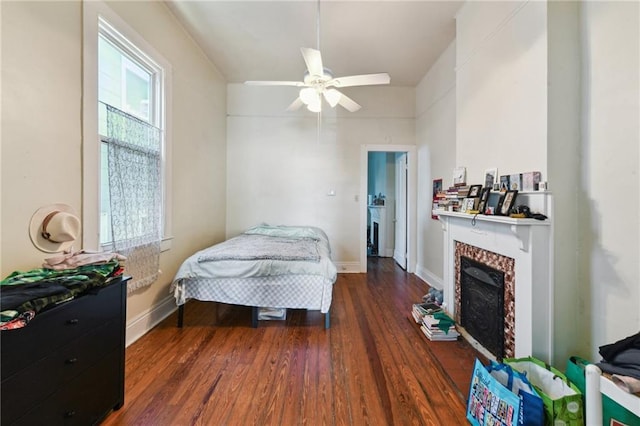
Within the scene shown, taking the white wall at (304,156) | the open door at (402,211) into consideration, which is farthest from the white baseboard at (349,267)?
the open door at (402,211)

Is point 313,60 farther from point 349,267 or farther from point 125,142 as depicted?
point 349,267

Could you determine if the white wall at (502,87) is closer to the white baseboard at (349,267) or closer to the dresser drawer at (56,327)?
the white baseboard at (349,267)

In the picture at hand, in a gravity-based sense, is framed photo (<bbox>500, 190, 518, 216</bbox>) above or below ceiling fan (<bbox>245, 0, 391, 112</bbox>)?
below

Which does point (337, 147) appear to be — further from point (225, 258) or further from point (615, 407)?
point (615, 407)

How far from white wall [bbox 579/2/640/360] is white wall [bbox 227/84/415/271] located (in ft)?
9.25

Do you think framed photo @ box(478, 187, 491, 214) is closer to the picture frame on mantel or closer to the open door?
the picture frame on mantel

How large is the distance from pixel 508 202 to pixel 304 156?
122 inches

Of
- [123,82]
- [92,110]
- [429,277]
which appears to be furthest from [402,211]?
[92,110]

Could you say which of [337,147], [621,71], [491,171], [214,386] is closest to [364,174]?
[337,147]

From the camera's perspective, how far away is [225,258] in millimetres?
2357

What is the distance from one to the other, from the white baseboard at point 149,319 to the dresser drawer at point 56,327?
37.0 inches

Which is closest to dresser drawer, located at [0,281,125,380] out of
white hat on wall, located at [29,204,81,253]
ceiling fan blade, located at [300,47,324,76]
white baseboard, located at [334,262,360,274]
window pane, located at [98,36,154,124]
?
white hat on wall, located at [29,204,81,253]

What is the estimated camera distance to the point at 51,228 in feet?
4.65

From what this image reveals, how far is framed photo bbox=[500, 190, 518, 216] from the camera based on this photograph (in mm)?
1693
